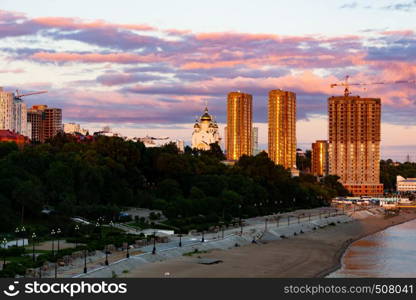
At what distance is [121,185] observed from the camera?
12006cm

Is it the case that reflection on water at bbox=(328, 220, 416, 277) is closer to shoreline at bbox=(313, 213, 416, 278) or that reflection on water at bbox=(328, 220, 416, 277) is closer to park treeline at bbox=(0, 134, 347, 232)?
shoreline at bbox=(313, 213, 416, 278)

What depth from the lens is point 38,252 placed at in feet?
229

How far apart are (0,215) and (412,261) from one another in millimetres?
43822

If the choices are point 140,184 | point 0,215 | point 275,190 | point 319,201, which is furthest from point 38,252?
point 319,201

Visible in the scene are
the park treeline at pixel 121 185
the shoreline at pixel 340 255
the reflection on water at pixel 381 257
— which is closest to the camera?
the shoreline at pixel 340 255

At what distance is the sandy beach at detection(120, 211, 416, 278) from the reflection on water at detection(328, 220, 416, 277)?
1.47m

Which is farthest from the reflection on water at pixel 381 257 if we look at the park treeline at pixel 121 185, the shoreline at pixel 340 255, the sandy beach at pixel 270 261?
the park treeline at pixel 121 185

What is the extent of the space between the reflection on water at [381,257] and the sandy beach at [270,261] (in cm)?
147

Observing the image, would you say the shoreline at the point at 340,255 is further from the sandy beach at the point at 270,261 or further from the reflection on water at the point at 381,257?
the reflection on water at the point at 381,257

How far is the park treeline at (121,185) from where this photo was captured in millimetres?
96188

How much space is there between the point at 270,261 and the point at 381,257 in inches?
633

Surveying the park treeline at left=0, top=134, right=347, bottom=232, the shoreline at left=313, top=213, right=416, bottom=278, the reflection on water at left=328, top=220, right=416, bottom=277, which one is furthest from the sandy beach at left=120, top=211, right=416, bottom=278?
the park treeline at left=0, top=134, right=347, bottom=232

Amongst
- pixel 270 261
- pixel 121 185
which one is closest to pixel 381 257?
pixel 270 261

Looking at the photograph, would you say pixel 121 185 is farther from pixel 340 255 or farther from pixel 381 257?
pixel 381 257
